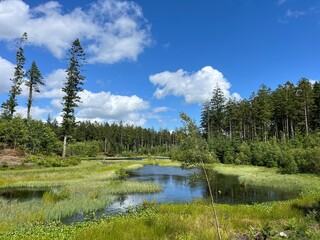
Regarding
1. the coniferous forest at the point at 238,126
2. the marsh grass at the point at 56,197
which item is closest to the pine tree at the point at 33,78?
the coniferous forest at the point at 238,126

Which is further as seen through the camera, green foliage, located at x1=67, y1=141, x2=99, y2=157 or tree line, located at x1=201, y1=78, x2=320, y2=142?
green foliage, located at x1=67, y1=141, x2=99, y2=157

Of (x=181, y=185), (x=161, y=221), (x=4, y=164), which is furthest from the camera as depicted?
(x=4, y=164)

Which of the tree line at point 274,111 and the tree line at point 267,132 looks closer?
the tree line at point 267,132

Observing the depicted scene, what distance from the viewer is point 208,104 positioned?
3829 inches

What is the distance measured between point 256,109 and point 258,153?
73.4ft

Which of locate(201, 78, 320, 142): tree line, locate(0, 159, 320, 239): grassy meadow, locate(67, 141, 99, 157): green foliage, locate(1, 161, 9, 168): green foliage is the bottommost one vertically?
locate(0, 159, 320, 239): grassy meadow

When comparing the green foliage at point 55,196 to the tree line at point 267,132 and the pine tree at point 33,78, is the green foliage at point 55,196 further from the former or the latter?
the pine tree at point 33,78

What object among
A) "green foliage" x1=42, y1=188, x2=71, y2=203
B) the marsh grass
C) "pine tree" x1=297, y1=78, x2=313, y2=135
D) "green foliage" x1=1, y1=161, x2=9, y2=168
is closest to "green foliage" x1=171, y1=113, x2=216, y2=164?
the marsh grass

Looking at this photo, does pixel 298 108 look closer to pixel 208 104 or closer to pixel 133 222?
pixel 208 104

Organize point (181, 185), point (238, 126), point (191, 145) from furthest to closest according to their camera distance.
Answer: point (238, 126), point (181, 185), point (191, 145)

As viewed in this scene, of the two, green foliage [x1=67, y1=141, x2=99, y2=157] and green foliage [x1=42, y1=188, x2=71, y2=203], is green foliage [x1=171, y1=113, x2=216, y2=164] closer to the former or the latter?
green foliage [x1=42, y1=188, x2=71, y2=203]

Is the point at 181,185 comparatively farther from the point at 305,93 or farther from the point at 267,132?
the point at 267,132

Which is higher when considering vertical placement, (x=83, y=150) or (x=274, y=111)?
(x=274, y=111)

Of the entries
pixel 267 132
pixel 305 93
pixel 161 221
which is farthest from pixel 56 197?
pixel 267 132
